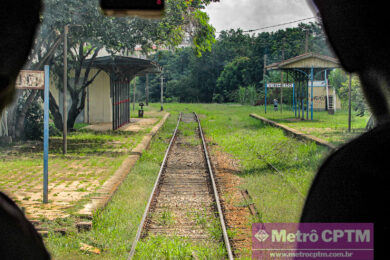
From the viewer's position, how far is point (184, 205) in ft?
21.4

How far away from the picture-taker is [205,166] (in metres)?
10.1

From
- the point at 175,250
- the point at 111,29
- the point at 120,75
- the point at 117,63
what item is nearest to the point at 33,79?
the point at 175,250

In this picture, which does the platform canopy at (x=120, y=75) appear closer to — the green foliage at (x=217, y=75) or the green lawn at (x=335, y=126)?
the green lawn at (x=335, y=126)

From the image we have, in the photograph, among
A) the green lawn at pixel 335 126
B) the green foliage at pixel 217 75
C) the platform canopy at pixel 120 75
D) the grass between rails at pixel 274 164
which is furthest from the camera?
the green foliage at pixel 217 75

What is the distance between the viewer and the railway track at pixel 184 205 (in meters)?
5.04

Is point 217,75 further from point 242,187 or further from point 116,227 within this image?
point 116,227

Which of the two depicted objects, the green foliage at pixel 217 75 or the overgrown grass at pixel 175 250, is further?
the green foliage at pixel 217 75

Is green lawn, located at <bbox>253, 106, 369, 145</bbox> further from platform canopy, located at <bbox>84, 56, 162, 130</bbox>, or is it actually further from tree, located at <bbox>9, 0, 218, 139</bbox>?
platform canopy, located at <bbox>84, 56, 162, 130</bbox>

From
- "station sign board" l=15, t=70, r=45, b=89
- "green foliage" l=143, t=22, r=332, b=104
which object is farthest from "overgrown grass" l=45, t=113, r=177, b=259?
"green foliage" l=143, t=22, r=332, b=104

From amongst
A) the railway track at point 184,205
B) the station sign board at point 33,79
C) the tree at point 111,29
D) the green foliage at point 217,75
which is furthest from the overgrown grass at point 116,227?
the green foliage at point 217,75

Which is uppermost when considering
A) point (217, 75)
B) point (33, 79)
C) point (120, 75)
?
point (217, 75)

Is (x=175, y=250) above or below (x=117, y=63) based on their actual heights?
below

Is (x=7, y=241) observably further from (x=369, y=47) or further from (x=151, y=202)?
(x=151, y=202)

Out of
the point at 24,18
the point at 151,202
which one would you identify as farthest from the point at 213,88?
the point at 24,18
